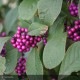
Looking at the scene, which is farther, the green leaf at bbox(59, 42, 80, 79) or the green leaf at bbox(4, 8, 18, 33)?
the green leaf at bbox(4, 8, 18, 33)

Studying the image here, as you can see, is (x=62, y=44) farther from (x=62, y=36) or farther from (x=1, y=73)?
(x=1, y=73)

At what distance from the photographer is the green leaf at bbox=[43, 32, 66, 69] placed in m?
1.19

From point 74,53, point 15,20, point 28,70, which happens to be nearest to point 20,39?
point 28,70

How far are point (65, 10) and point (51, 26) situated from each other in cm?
13

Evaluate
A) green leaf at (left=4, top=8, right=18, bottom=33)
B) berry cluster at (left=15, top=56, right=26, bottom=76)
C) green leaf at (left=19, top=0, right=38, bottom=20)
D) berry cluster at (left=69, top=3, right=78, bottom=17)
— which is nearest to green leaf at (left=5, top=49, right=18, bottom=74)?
berry cluster at (left=15, top=56, right=26, bottom=76)

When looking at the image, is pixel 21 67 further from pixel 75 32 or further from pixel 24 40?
pixel 75 32

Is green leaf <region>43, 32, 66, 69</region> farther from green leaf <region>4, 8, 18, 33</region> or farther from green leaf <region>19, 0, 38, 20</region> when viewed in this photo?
green leaf <region>4, 8, 18, 33</region>

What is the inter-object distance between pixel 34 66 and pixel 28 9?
269mm

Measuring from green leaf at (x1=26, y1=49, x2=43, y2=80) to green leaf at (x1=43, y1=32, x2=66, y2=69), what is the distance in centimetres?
9

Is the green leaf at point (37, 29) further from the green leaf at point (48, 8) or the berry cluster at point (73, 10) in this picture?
the berry cluster at point (73, 10)

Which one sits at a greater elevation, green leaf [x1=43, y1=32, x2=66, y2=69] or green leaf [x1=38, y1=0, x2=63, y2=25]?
green leaf [x1=38, y1=0, x2=63, y2=25]

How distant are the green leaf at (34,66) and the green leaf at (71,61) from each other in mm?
128

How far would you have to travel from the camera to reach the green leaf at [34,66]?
128 centimetres

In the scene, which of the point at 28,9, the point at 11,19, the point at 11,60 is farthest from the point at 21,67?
the point at 11,19
